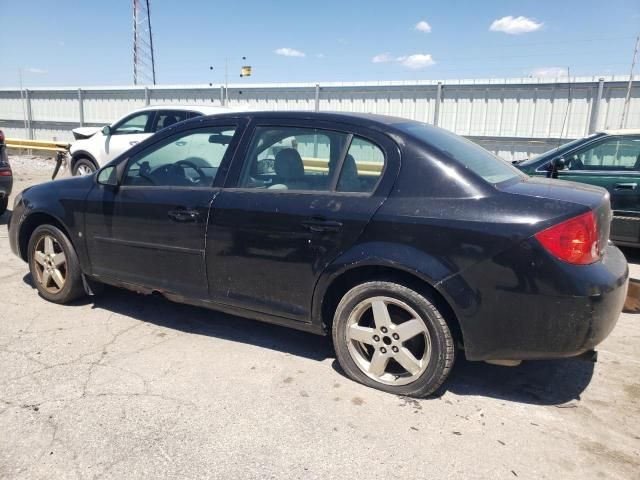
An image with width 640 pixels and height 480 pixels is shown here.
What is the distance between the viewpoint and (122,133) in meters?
9.95

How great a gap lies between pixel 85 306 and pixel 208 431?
234 cm

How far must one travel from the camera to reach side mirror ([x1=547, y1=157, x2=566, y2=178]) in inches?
242

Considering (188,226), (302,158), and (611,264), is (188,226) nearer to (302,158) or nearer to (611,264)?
(302,158)

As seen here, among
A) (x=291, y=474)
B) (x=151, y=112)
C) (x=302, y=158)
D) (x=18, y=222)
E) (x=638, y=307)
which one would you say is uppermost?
(x=151, y=112)

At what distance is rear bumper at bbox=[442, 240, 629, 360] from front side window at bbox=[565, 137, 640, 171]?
4096 millimetres

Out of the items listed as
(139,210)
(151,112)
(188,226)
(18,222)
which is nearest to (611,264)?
(188,226)

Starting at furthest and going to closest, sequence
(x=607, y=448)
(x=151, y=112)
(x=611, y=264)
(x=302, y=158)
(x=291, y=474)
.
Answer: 1. (x=151, y=112)
2. (x=302, y=158)
3. (x=611, y=264)
4. (x=607, y=448)
5. (x=291, y=474)

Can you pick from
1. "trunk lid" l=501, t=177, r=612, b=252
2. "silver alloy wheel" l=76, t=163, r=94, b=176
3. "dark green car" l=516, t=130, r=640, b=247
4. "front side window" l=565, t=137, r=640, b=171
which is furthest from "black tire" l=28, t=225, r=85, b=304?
"silver alloy wheel" l=76, t=163, r=94, b=176

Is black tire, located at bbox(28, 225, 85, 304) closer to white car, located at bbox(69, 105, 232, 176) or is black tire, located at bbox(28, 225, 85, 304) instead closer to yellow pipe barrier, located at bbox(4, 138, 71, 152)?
white car, located at bbox(69, 105, 232, 176)

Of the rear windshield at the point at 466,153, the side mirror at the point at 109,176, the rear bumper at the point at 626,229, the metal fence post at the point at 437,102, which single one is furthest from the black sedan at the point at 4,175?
the metal fence post at the point at 437,102

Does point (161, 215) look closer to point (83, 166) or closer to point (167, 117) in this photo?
point (167, 117)

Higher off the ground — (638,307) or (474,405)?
(638,307)

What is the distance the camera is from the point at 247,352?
3580 mm

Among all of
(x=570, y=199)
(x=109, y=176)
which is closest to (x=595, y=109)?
(x=570, y=199)
